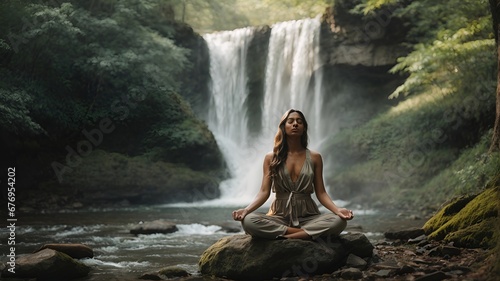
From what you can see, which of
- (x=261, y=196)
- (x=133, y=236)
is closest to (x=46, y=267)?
(x=261, y=196)

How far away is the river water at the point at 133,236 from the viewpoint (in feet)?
24.0

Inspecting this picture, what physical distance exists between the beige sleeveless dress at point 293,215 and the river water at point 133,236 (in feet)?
3.99

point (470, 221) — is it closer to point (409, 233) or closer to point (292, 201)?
point (409, 233)

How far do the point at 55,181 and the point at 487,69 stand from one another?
14738 millimetres

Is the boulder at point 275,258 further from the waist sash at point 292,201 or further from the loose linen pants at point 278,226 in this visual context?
the waist sash at point 292,201

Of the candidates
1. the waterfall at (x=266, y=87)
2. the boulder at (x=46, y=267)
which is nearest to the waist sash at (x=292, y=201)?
the boulder at (x=46, y=267)

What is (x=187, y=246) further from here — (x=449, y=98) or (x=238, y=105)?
(x=238, y=105)

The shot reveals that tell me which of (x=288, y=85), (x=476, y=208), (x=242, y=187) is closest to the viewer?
(x=476, y=208)

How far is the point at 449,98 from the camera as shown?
59.3 ft

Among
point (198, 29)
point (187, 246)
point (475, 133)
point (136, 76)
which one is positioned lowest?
point (187, 246)

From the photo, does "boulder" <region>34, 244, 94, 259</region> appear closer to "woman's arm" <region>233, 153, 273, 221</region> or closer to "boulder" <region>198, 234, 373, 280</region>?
"boulder" <region>198, 234, 373, 280</region>

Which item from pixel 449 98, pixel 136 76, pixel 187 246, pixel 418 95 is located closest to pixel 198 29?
pixel 136 76

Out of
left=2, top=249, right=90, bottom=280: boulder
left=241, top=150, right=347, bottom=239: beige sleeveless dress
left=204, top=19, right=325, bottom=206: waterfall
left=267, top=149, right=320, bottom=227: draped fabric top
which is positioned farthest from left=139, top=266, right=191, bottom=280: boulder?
left=204, top=19, right=325, bottom=206: waterfall

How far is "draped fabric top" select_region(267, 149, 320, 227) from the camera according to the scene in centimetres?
577
